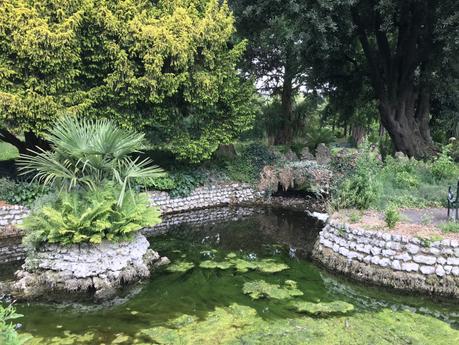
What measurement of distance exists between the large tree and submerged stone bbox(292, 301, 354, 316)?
8356 millimetres

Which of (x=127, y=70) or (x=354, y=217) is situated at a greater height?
(x=127, y=70)

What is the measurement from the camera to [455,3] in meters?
A: 14.0

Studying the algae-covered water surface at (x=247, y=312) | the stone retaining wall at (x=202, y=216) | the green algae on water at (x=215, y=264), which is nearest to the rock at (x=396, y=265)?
the algae-covered water surface at (x=247, y=312)

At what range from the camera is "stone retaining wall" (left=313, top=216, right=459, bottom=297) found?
784cm

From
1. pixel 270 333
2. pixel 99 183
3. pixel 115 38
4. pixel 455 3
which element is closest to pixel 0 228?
pixel 99 183

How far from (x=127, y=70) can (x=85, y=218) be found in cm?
656

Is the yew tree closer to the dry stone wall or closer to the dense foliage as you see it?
the dense foliage

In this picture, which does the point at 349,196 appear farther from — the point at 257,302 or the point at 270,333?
the point at 270,333

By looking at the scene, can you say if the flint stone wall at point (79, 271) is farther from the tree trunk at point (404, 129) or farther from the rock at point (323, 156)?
the tree trunk at point (404, 129)

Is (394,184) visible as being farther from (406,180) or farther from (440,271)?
(440,271)

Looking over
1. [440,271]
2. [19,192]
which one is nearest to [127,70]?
[19,192]

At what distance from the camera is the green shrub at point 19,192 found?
489 inches

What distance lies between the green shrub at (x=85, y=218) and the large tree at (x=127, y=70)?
15.3 feet

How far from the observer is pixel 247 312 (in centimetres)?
707
